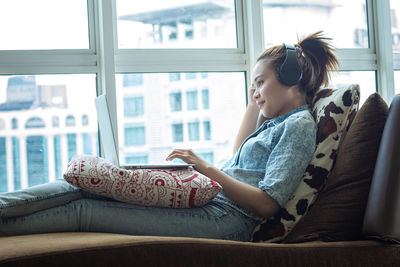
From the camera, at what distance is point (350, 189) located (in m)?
1.33

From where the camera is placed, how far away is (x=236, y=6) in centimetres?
242

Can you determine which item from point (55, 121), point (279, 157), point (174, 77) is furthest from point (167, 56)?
point (279, 157)

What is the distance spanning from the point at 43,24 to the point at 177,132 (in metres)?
0.84

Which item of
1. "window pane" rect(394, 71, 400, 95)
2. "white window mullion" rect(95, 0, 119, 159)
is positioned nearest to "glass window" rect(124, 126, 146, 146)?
"white window mullion" rect(95, 0, 119, 159)

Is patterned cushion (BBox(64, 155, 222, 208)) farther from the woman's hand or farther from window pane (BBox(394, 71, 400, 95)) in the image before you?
window pane (BBox(394, 71, 400, 95))

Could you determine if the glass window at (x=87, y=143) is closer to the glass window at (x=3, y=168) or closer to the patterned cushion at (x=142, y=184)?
the glass window at (x=3, y=168)

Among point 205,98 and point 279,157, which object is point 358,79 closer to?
point 205,98

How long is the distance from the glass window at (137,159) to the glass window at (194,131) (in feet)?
0.83

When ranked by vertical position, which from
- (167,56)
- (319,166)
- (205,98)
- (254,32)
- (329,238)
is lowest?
(329,238)

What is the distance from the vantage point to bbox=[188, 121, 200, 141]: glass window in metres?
2.37

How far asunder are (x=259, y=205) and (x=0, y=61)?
1424mm

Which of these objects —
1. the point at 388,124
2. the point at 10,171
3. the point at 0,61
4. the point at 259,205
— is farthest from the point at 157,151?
the point at 388,124

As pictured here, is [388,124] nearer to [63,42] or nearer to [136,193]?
[136,193]

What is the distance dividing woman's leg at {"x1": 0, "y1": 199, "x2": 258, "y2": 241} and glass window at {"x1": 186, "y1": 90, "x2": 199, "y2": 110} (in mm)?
1083
